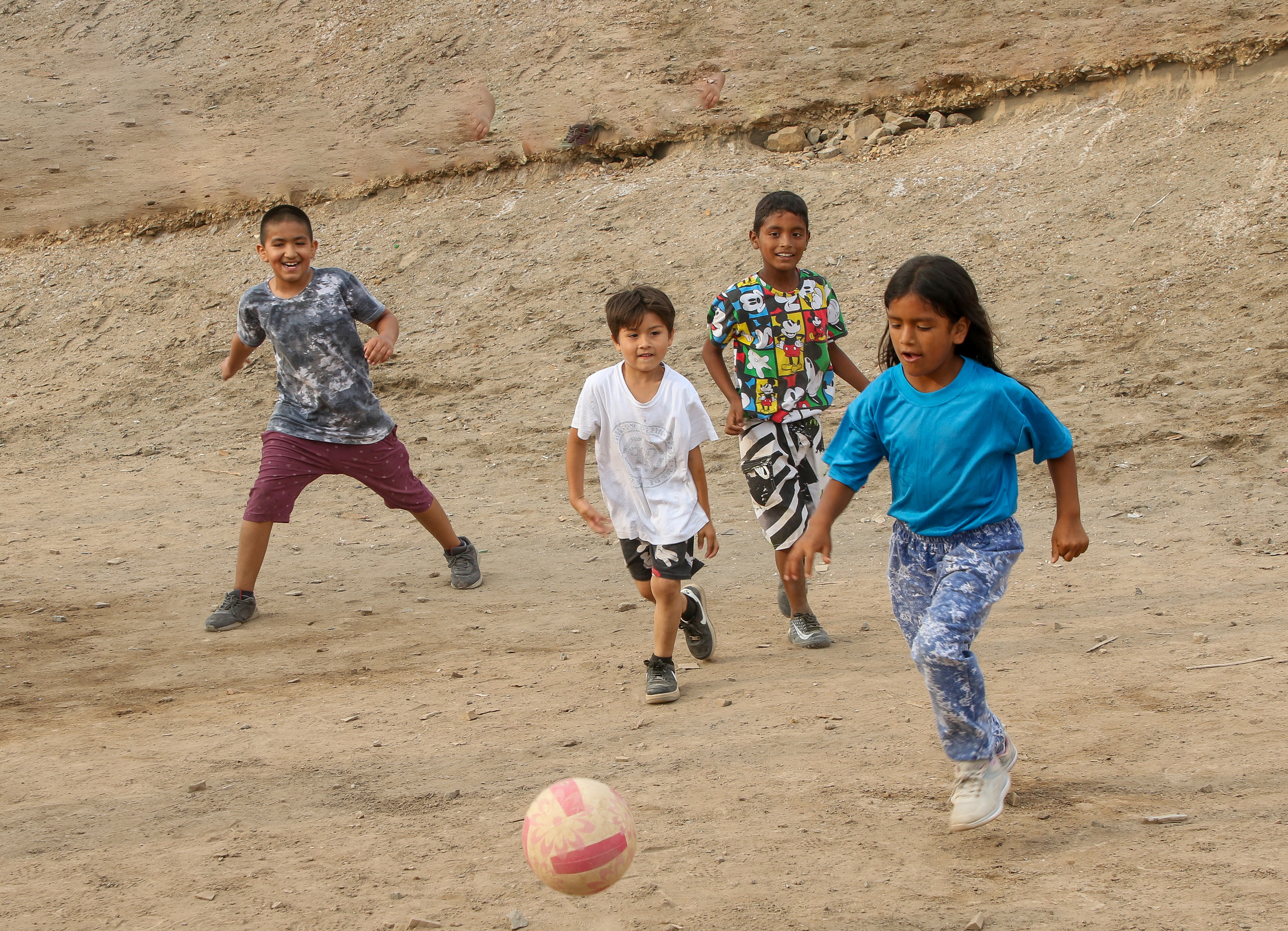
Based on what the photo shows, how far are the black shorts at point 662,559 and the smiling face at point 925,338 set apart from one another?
1428mm

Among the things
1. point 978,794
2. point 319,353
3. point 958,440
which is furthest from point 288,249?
point 978,794

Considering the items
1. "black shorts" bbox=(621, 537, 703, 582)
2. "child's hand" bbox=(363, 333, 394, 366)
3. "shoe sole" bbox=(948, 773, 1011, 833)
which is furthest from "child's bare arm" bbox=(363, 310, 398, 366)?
"shoe sole" bbox=(948, 773, 1011, 833)

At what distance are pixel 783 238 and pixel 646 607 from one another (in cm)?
205

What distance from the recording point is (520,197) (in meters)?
12.9

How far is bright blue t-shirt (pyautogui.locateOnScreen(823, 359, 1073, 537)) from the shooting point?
3.19 meters

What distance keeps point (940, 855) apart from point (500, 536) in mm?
4709

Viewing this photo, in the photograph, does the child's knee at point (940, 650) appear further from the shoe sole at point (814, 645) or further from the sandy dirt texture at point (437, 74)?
the sandy dirt texture at point (437, 74)

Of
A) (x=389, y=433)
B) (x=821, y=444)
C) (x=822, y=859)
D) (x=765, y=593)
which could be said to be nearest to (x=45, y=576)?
(x=389, y=433)

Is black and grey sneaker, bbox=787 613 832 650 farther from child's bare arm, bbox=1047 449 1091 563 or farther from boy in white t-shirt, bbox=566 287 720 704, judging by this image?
child's bare arm, bbox=1047 449 1091 563

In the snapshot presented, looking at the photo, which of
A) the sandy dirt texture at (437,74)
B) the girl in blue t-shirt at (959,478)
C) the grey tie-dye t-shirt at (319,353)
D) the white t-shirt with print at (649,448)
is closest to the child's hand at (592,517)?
the white t-shirt with print at (649,448)

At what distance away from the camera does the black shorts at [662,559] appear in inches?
175

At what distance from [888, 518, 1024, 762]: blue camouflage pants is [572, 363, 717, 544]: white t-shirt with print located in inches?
49.7

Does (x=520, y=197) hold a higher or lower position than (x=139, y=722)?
higher

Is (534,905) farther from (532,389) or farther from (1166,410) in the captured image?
(532,389)
